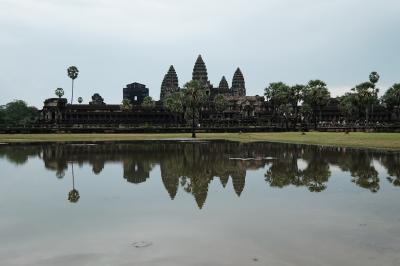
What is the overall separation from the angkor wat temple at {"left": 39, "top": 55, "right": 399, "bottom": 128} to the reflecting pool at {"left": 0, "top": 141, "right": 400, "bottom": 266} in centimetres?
8965

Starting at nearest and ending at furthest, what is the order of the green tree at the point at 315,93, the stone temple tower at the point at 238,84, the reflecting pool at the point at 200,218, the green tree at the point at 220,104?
the reflecting pool at the point at 200,218 < the green tree at the point at 315,93 < the green tree at the point at 220,104 < the stone temple tower at the point at 238,84

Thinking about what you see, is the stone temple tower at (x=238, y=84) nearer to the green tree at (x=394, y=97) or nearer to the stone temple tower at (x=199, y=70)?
the stone temple tower at (x=199, y=70)

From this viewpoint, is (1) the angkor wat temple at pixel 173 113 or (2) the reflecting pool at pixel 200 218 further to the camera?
(1) the angkor wat temple at pixel 173 113

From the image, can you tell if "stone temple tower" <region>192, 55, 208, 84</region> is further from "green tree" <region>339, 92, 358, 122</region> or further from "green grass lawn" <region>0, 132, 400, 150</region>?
"green grass lawn" <region>0, 132, 400, 150</region>

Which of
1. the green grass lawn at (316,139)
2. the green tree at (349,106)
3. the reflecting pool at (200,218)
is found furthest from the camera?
the green tree at (349,106)

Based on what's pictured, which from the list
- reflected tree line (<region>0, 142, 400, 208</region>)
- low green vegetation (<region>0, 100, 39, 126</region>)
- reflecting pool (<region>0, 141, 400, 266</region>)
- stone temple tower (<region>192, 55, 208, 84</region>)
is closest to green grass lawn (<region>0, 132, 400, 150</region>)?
reflected tree line (<region>0, 142, 400, 208</region>)

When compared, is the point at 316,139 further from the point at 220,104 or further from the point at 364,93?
the point at 220,104

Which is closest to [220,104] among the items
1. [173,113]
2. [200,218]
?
[173,113]

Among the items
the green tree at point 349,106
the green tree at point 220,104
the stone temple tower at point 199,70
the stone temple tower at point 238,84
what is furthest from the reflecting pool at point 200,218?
the stone temple tower at point 238,84

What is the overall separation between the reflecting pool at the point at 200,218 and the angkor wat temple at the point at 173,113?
89.6 m

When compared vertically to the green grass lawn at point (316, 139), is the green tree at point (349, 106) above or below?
above

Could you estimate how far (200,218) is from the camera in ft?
45.7

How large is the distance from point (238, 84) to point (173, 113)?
58198 millimetres

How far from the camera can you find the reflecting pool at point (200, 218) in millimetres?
10336
